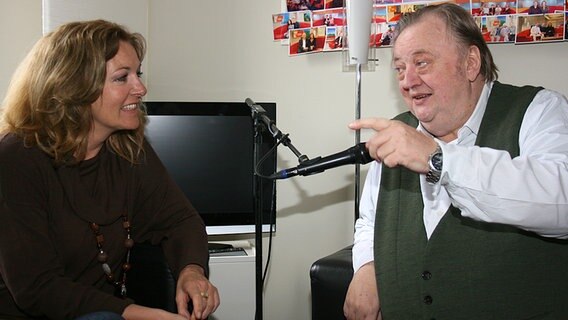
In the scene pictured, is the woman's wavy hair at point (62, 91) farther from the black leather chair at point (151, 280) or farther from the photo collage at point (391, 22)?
the photo collage at point (391, 22)

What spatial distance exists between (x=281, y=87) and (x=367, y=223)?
1093 millimetres

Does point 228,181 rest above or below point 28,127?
below

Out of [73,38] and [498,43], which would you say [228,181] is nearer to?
[73,38]

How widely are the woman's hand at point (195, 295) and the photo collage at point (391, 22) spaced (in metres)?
1.27

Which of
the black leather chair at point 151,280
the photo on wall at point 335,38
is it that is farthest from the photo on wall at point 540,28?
the black leather chair at point 151,280

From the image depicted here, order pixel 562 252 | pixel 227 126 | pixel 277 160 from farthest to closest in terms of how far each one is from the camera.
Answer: pixel 277 160, pixel 227 126, pixel 562 252

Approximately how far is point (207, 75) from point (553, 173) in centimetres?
195

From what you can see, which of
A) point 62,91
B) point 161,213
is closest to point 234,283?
point 161,213

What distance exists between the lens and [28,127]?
1710mm

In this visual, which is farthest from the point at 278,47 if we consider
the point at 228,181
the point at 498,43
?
the point at 498,43

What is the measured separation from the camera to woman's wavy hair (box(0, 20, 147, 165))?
5.61 ft

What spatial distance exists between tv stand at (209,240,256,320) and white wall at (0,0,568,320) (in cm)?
36

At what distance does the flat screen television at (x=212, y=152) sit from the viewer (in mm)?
2535

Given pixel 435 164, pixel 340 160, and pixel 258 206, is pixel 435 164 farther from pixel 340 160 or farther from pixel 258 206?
pixel 258 206
